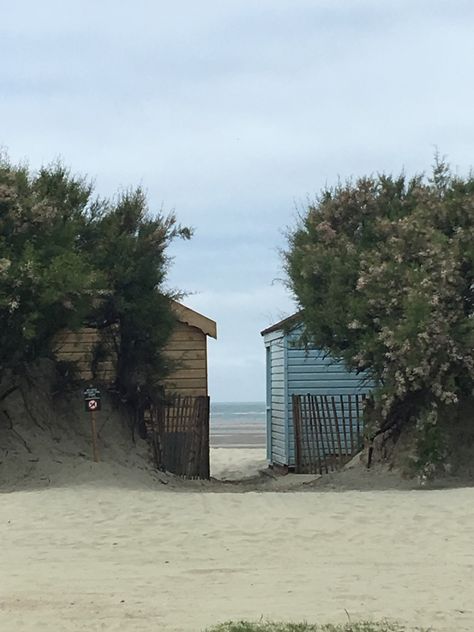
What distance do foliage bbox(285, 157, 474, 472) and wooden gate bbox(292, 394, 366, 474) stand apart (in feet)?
9.03

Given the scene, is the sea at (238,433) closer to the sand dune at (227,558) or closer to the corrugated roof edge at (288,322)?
the corrugated roof edge at (288,322)

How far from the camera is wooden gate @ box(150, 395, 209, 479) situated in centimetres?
1919

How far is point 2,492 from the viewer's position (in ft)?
48.4

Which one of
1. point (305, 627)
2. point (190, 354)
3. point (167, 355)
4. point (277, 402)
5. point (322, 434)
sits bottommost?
point (305, 627)

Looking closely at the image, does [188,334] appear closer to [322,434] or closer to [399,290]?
[322,434]

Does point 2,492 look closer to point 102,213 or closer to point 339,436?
point 102,213

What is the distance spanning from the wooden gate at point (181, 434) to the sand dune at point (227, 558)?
169 inches

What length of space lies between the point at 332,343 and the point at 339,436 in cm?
334

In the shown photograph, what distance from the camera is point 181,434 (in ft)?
63.8

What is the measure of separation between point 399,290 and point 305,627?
994cm

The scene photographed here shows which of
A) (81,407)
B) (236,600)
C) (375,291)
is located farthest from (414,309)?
(236,600)

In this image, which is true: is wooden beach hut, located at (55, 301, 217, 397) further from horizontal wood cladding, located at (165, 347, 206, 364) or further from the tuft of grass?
the tuft of grass

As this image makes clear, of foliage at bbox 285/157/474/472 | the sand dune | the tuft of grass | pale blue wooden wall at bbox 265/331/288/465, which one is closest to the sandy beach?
the sand dune

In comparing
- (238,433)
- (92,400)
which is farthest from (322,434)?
(238,433)
